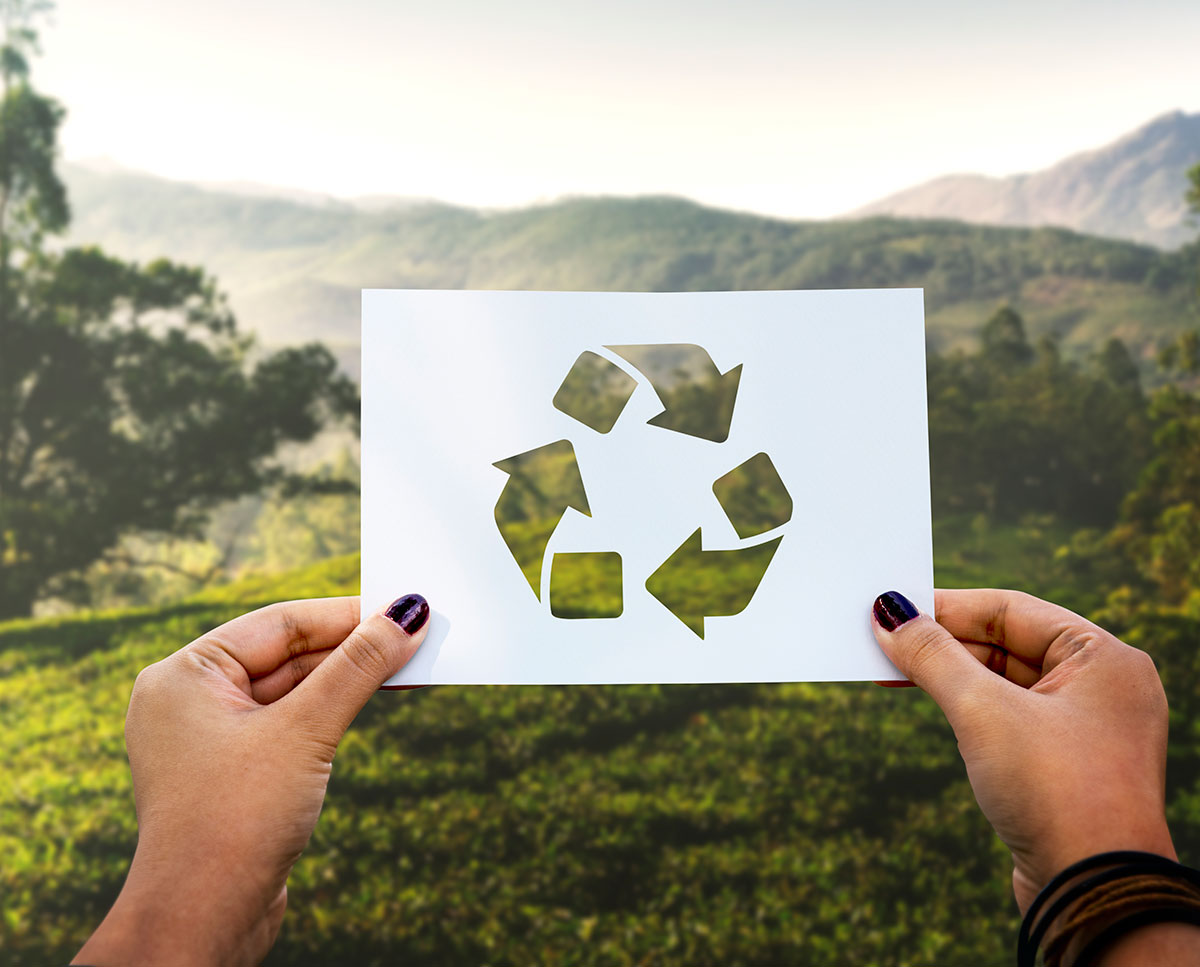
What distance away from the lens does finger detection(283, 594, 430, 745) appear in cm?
103

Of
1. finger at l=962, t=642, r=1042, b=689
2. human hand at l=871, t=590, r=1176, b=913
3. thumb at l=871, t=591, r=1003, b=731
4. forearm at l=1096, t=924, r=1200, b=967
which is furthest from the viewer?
finger at l=962, t=642, r=1042, b=689

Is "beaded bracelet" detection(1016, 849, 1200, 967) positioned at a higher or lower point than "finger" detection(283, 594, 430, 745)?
lower

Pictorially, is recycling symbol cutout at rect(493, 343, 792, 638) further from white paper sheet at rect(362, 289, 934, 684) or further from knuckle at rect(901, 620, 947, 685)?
knuckle at rect(901, 620, 947, 685)

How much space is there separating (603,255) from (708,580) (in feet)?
6.57

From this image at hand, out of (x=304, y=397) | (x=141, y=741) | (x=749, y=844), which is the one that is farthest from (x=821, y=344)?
(x=304, y=397)

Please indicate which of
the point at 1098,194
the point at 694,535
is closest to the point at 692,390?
the point at 694,535

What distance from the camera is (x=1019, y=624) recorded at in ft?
3.96

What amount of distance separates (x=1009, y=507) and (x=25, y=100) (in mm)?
5481

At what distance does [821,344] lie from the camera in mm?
1323

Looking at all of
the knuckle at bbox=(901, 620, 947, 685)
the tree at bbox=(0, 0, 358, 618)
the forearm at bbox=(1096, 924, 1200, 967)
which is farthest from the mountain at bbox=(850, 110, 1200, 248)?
the forearm at bbox=(1096, 924, 1200, 967)

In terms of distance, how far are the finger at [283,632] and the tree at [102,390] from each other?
3.34m

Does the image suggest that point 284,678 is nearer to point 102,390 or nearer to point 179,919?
point 179,919

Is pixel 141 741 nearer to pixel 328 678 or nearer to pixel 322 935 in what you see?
pixel 328 678

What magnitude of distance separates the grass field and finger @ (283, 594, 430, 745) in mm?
2444
